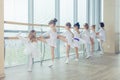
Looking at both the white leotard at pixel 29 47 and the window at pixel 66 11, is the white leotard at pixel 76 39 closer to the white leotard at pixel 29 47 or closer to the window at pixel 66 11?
the window at pixel 66 11

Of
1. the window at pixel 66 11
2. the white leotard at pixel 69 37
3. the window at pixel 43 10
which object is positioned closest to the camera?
the white leotard at pixel 69 37

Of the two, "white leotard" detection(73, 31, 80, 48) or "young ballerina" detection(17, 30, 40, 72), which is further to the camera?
"white leotard" detection(73, 31, 80, 48)

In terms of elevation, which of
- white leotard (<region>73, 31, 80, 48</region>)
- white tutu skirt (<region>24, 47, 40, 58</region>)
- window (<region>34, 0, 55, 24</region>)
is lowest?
white tutu skirt (<region>24, 47, 40, 58</region>)

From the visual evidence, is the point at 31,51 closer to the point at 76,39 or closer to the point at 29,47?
the point at 29,47

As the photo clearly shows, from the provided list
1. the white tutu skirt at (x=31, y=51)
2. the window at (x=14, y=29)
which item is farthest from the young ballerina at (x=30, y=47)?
the window at (x=14, y=29)

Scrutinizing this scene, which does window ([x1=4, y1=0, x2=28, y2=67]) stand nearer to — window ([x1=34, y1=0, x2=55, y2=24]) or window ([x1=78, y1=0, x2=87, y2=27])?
window ([x1=34, y1=0, x2=55, y2=24])

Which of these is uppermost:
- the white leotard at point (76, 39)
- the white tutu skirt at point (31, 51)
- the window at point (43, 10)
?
the window at point (43, 10)

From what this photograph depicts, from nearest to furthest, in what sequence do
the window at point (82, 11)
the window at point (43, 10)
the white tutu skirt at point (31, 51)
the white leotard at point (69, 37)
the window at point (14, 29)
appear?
the white tutu skirt at point (31, 51) < the window at point (14, 29) < the white leotard at point (69, 37) < the window at point (43, 10) < the window at point (82, 11)

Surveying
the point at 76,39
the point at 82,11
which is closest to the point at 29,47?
the point at 76,39

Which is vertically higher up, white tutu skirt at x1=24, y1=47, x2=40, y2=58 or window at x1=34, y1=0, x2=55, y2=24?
window at x1=34, y1=0, x2=55, y2=24

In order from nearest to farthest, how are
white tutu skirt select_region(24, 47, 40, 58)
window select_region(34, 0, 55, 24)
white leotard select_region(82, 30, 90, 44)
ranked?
white tutu skirt select_region(24, 47, 40, 58), window select_region(34, 0, 55, 24), white leotard select_region(82, 30, 90, 44)

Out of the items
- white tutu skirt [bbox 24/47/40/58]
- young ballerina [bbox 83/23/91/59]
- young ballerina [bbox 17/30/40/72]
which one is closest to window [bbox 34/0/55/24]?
young ballerina [bbox 83/23/91/59]

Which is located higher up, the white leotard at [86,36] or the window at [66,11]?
the window at [66,11]

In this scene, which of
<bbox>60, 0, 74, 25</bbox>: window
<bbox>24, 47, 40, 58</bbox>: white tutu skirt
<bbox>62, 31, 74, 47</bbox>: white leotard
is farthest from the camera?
<bbox>60, 0, 74, 25</bbox>: window
